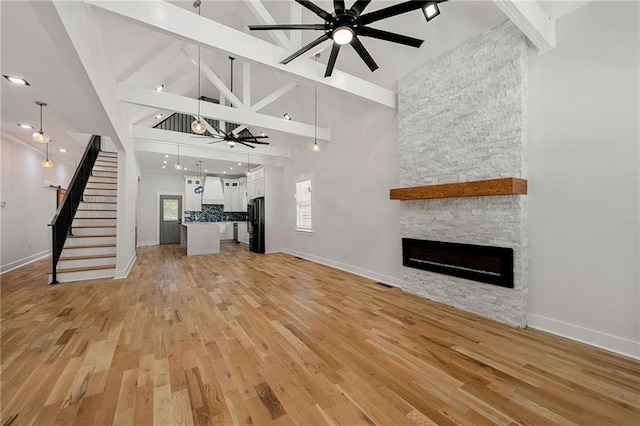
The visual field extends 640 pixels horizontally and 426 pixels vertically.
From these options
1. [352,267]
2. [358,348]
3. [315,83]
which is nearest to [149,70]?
[315,83]

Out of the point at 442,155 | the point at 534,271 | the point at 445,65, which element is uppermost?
the point at 445,65

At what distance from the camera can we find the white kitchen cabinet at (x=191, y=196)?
34.9 feet

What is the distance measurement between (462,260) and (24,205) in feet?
29.7

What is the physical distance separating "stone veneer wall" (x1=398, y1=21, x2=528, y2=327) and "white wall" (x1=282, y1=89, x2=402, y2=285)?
49 cm

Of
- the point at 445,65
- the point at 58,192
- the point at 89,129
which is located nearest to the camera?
the point at 445,65

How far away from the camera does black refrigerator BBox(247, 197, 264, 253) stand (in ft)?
27.2

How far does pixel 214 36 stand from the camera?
109 inches

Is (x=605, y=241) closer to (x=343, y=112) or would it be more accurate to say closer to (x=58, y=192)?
(x=343, y=112)

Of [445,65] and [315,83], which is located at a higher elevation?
[445,65]

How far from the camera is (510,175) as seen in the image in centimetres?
296

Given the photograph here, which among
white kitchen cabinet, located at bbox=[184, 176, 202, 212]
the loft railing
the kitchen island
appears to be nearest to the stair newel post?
the loft railing

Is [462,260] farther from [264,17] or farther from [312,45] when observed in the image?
[264,17]

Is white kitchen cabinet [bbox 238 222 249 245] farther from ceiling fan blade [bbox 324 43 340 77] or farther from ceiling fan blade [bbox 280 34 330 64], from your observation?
ceiling fan blade [bbox 280 34 330 64]

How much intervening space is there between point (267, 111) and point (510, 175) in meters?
7.21
